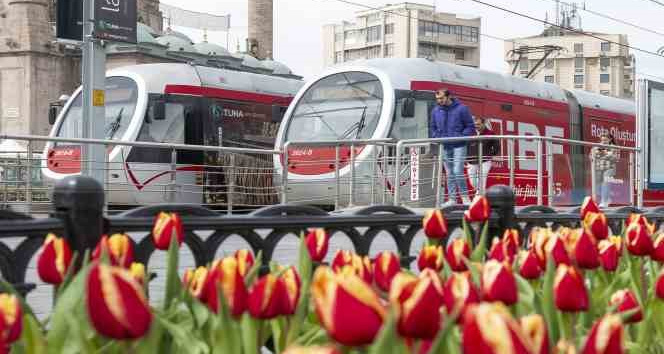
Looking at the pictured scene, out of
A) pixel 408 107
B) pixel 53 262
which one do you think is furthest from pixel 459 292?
pixel 408 107

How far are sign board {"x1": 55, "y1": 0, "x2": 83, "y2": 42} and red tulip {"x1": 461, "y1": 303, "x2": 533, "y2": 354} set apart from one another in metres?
13.0

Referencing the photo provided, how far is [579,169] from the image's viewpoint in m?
13.1

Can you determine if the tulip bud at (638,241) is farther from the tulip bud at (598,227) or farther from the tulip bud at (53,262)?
the tulip bud at (53,262)

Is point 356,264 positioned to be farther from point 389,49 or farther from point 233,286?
point 389,49

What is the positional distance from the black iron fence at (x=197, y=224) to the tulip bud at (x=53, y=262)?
30cm

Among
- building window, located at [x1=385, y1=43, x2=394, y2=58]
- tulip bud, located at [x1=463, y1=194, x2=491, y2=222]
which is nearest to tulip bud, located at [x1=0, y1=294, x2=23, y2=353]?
tulip bud, located at [x1=463, y1=194, x2=491, y2=222]

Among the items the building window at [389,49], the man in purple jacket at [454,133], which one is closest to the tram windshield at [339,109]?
the man in purple jacket at [454,133]

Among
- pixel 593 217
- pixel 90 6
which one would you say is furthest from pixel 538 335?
pixel 90 6

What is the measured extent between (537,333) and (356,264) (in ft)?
2.13

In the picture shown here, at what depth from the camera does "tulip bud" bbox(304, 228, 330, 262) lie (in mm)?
2000

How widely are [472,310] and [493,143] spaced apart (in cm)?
1224

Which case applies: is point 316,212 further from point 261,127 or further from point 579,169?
point 261,127

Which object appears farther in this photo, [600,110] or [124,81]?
[600,110]

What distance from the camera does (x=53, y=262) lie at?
1.65 m
